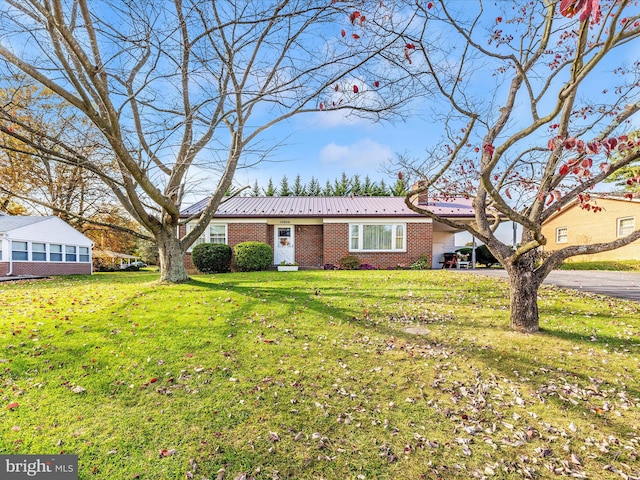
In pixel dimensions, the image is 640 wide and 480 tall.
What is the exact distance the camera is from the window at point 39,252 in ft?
62.2

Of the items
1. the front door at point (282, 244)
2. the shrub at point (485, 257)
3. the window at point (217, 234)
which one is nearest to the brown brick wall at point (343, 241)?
the window at point (217, 234)

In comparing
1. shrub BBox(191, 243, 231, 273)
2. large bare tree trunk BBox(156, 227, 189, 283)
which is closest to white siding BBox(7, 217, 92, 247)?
shrub BBox(191, 243, 231, 273)

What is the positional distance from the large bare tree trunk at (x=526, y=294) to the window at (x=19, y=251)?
23.7 metres

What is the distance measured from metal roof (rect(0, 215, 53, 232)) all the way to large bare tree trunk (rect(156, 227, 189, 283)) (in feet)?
45.9

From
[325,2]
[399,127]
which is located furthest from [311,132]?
[325,2]

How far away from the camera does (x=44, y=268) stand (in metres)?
19.5

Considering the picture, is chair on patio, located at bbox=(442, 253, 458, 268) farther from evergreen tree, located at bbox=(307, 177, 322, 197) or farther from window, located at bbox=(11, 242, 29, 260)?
evergreen tree, located at bbox=(307, 177, 322, 197)

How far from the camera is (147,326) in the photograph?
19.6 ft

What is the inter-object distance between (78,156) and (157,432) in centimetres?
653

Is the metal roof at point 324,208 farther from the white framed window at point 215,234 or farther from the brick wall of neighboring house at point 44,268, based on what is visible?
the brick wall of neighboring house at point 44,268

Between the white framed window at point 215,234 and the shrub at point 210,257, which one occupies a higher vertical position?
the white framed window at point 215,234

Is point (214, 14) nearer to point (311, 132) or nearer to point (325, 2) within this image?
point (325, 2)

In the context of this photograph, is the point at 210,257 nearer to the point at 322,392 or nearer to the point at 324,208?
the point at 324,208

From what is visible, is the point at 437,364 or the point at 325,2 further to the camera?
the point at 325,2
